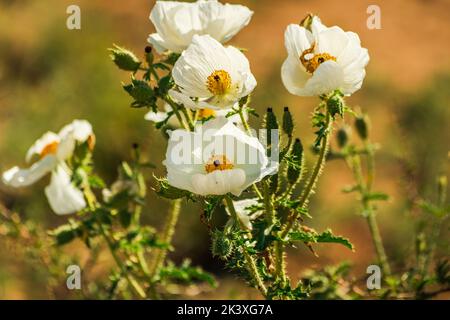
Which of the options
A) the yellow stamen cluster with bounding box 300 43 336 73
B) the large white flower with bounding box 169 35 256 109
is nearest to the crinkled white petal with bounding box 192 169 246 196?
the large white flower with bounding box 169 35 256 109

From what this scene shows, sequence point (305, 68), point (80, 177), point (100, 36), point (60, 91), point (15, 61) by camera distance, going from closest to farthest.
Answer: point (305, 68) → point (80, 177) → point (60, 91) → point (100, 36) → point (15, 61)

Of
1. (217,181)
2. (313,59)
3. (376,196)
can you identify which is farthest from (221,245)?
(376,196)

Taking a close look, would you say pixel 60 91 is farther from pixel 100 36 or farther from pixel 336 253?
pixel 336 253

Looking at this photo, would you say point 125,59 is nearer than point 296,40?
No

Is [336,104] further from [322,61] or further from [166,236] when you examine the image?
[166,236]

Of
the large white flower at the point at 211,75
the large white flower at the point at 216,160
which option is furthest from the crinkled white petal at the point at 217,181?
the large white flower at the point at 211,75

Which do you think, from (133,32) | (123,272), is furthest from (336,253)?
(133,32)
